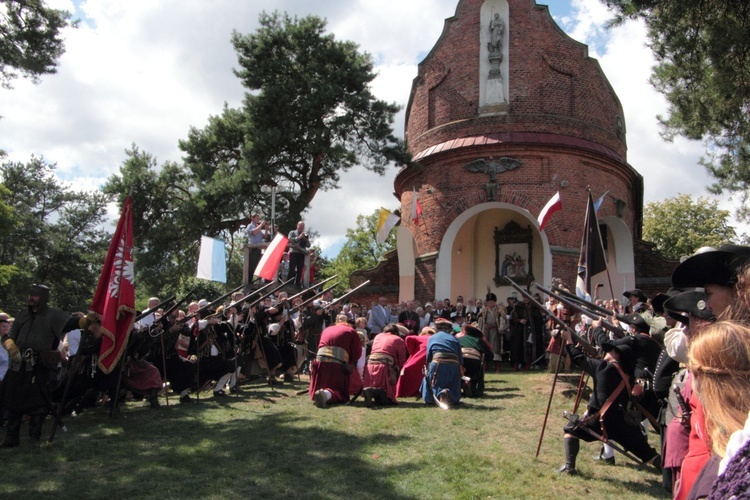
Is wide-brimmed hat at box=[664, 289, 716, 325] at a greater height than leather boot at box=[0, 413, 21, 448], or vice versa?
wide-brimmed hat at box=[664, 289, 716, 325]

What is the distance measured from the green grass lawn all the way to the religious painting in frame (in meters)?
14.4

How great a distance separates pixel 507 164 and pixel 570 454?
17.4 meters

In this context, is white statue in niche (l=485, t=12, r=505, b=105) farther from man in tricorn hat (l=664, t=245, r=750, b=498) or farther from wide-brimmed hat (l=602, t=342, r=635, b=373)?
man in tricorn hat (l=664, t=245, r=750, b=498)

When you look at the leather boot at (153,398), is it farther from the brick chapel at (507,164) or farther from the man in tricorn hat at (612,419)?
the brick chapel at (507,164)

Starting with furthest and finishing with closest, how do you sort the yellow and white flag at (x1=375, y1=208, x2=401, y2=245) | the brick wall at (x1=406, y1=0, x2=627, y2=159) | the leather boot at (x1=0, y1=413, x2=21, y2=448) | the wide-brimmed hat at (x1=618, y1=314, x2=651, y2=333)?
1. the brick wall at (x1=406, y1=0, x2=627, y2=159)
2. the yellow and white flag at (x1=375, y1=208, x2=401, y2=245)
3. the leather boot at (x1=0, y1=413, x2=21, y2=448)
4. the wide-brimmed hat at (x1=618, y1=314, x2=651, y2=333)

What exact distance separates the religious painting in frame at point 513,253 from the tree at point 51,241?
2460 centimetres

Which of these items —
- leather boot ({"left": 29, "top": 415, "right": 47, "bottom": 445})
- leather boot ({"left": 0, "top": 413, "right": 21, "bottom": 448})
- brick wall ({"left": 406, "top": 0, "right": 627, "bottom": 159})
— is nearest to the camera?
leather boot ({"left": 0, "top": 413, "right": 21, "bottom": 448})

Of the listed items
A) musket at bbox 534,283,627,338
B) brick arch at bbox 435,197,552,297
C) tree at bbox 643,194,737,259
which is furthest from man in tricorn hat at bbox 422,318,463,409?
tree at bbox 643,194,737,259

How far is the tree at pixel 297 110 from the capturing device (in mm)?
24141

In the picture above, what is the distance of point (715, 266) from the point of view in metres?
3.46

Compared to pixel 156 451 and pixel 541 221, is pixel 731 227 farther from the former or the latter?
pixel 156 451

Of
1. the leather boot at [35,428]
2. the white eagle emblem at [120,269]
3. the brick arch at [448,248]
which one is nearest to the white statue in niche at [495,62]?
the brick arch at [448,248]

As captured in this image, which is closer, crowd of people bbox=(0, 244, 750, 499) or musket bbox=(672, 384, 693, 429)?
crowd of people bbox=(0, 244, 750, 499)

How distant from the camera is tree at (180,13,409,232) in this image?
79.2ft
